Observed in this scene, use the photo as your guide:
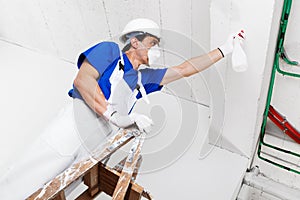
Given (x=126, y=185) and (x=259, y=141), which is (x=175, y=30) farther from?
(x=126, y=185)

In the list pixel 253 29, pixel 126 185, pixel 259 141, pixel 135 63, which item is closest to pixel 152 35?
pixel 135 63

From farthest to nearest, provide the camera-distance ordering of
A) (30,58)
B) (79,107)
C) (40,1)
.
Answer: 1. (30,58)
2. (40,1)
3. (79,107)

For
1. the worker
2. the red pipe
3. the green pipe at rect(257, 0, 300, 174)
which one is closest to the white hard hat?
the worker

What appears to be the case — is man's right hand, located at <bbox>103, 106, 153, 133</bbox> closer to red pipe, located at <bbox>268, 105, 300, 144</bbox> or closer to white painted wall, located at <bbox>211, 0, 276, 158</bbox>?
white painted wall, located at <bbox>211, 0, 276, 158</bbox>

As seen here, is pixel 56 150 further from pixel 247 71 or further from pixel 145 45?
pixel 247 71

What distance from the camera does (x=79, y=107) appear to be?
1.52 m

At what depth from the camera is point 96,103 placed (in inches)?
55.8

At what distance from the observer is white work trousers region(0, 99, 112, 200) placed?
143 centimetres

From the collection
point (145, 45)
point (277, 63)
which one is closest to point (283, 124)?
point (277, 63)

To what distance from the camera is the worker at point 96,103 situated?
1.40m

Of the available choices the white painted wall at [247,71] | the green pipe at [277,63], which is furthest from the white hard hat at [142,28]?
the green pipe at [277,63]

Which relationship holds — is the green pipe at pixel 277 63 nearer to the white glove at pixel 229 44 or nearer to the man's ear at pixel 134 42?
the white glove at pixel 229 44

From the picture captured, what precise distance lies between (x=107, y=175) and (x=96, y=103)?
1.12 feet

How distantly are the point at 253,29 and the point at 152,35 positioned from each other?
431mm
